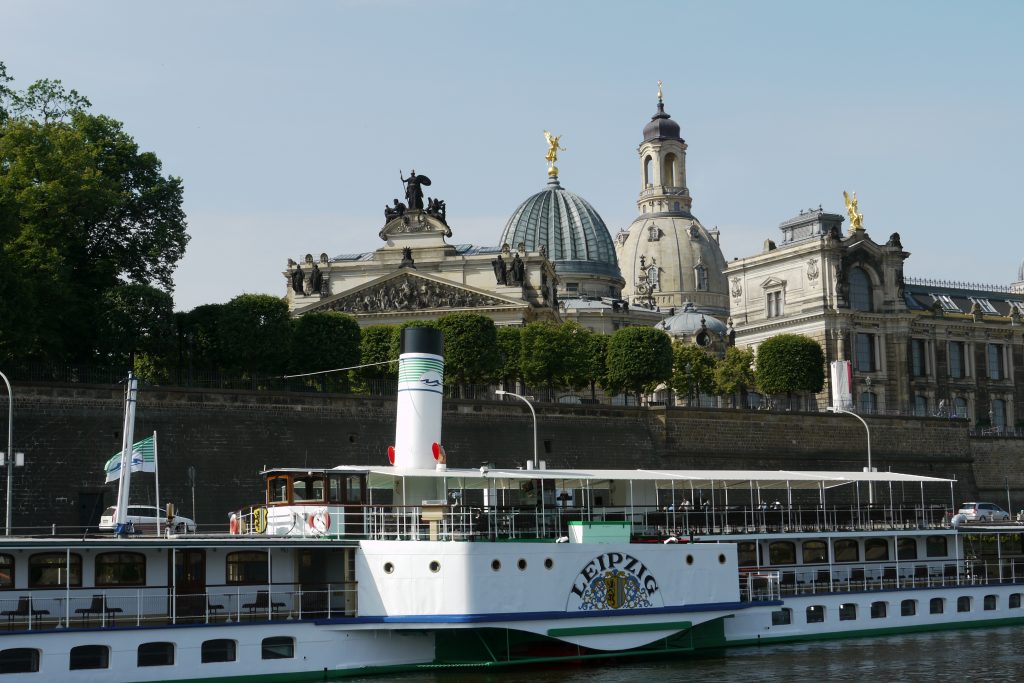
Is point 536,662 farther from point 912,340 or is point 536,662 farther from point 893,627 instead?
point 912,340

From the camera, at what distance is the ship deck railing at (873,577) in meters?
31.7

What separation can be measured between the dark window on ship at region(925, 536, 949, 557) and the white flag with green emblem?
59.0ft

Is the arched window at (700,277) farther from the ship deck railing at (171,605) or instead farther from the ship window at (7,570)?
the ship window at (7,570)

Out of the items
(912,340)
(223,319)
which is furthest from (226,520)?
(912,340)

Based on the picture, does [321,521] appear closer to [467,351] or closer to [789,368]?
[467,351]

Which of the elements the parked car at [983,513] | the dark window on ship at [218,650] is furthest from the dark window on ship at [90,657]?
the parked car at [983,513]

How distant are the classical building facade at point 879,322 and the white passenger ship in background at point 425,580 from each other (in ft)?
173

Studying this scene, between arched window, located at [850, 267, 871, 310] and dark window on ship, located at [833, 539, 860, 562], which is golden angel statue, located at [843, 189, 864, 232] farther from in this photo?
dark window on ship, located at [833, 539, 860, 562]

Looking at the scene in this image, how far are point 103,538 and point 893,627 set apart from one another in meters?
17.8

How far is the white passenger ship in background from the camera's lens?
83.0 ft

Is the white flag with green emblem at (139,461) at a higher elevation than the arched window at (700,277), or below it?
below

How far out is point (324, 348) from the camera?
179ft

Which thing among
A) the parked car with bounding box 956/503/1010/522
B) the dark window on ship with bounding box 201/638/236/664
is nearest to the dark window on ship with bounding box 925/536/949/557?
the parked car with bounding box 956/503/1010/522

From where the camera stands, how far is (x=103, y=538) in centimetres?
2538
